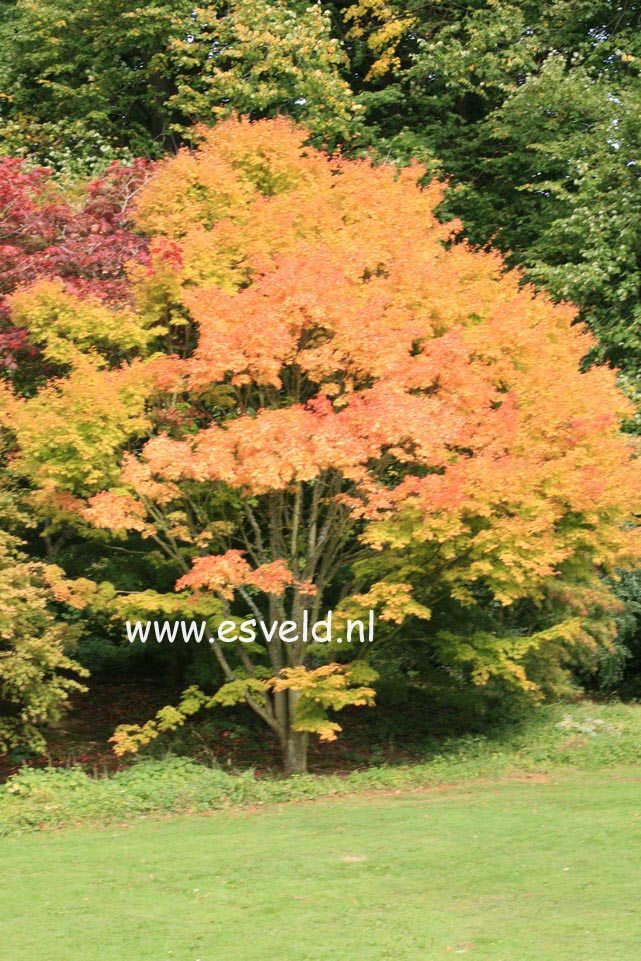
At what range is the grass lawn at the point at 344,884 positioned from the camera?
744cm

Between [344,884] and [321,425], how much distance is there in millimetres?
4511

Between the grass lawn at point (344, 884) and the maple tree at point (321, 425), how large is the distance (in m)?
1.90

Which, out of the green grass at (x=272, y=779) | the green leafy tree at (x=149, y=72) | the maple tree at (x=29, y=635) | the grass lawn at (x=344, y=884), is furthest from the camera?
the green leafy tree at (x=149, y=72)

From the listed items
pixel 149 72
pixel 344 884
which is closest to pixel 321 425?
pixel 344 884

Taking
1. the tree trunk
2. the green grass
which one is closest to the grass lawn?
the green grass

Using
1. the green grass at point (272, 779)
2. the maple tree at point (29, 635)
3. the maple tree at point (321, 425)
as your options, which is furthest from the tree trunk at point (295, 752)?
the maple tree at point (29, 635)

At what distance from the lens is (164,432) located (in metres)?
12.4

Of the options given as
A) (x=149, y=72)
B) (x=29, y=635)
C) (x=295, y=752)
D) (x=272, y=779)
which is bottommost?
(x=272, y=779)

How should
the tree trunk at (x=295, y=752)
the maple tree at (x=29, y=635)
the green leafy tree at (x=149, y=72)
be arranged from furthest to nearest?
the green leafy tree at (x=149, y=72) → the tree trunk at (x=295, y=752) → the maple tree at (x=29, y=635)

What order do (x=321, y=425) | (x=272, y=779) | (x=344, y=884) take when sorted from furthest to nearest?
1. (x=272, y=779)
2. (x=321, y=425)
3. (x=344, y=884)

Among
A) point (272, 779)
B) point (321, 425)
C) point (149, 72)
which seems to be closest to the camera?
point (321, 425)

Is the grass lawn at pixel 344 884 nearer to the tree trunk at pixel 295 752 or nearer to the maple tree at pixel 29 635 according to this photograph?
the tree trunk at pixel 295 752

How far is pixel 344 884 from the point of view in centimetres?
878

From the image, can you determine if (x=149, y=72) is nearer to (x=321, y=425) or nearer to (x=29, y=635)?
(x=321, y=425)
